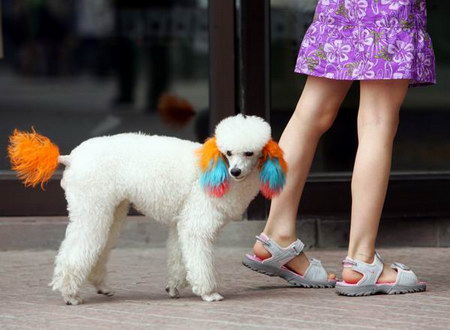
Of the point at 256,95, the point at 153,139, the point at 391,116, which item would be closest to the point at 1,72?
the point at 256,95

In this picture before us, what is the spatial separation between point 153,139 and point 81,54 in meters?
2.06

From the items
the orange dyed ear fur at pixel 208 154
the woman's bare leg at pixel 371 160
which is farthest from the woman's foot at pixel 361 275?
the orange dyed ear fur at pixel 208 154

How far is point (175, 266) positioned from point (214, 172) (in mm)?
537

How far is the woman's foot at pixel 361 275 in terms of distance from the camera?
5.27 meters

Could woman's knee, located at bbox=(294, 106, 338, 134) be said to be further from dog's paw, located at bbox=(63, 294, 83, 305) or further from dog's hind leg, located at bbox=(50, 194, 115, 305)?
dog's paw, located at bbox=(63, 294, 83, 305)

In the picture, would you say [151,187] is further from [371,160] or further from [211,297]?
[371,160]

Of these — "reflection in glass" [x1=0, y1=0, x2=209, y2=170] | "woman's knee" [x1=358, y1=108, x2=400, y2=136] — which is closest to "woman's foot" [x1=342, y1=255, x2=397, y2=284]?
"woman's knee" [x1=358, y1=108, x2=400, y2=136]

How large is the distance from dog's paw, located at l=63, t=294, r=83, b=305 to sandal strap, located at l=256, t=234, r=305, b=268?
0.90 meters

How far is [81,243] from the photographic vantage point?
4973mm

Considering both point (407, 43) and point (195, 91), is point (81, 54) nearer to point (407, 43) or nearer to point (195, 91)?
point (195, 91)

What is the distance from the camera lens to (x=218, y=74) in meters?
6.64

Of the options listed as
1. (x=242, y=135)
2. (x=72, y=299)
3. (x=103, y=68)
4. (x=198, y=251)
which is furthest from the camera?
(x=103, y=68)

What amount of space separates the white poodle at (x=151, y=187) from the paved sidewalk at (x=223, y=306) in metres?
0.16

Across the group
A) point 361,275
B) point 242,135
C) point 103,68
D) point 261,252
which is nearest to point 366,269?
point 361,275
